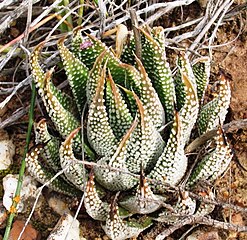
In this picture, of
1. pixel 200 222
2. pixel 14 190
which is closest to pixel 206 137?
pixel 200 222

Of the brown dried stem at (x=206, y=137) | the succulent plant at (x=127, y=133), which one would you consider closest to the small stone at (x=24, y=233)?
the succulent plant at (x=127, y=133)

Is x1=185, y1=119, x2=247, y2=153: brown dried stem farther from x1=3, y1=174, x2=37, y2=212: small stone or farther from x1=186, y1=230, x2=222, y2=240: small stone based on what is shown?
x1=3, y1=174, x2=37, y2=212: small stone

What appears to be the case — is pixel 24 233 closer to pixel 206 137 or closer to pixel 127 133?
pixel 127 133

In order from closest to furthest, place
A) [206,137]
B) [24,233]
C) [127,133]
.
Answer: [127,133]
[206,137]
[24,233]

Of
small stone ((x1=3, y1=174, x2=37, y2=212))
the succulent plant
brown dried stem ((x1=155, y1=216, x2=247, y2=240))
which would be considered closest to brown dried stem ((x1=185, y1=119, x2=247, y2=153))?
the succulent plant

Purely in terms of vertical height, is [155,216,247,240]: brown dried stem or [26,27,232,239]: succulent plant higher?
[26,27,232,239]: succulent plant

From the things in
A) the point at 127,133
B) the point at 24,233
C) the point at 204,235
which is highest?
the point at 127,133

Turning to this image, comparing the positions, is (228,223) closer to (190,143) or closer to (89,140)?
(190,143)

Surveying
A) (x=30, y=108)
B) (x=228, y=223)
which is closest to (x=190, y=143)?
(x=228, y=223)

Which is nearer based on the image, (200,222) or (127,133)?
(127,133)

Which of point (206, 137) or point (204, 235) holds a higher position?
point (206, 137)

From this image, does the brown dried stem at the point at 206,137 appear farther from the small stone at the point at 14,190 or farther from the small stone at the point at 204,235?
the small stone at the point at 14,190
